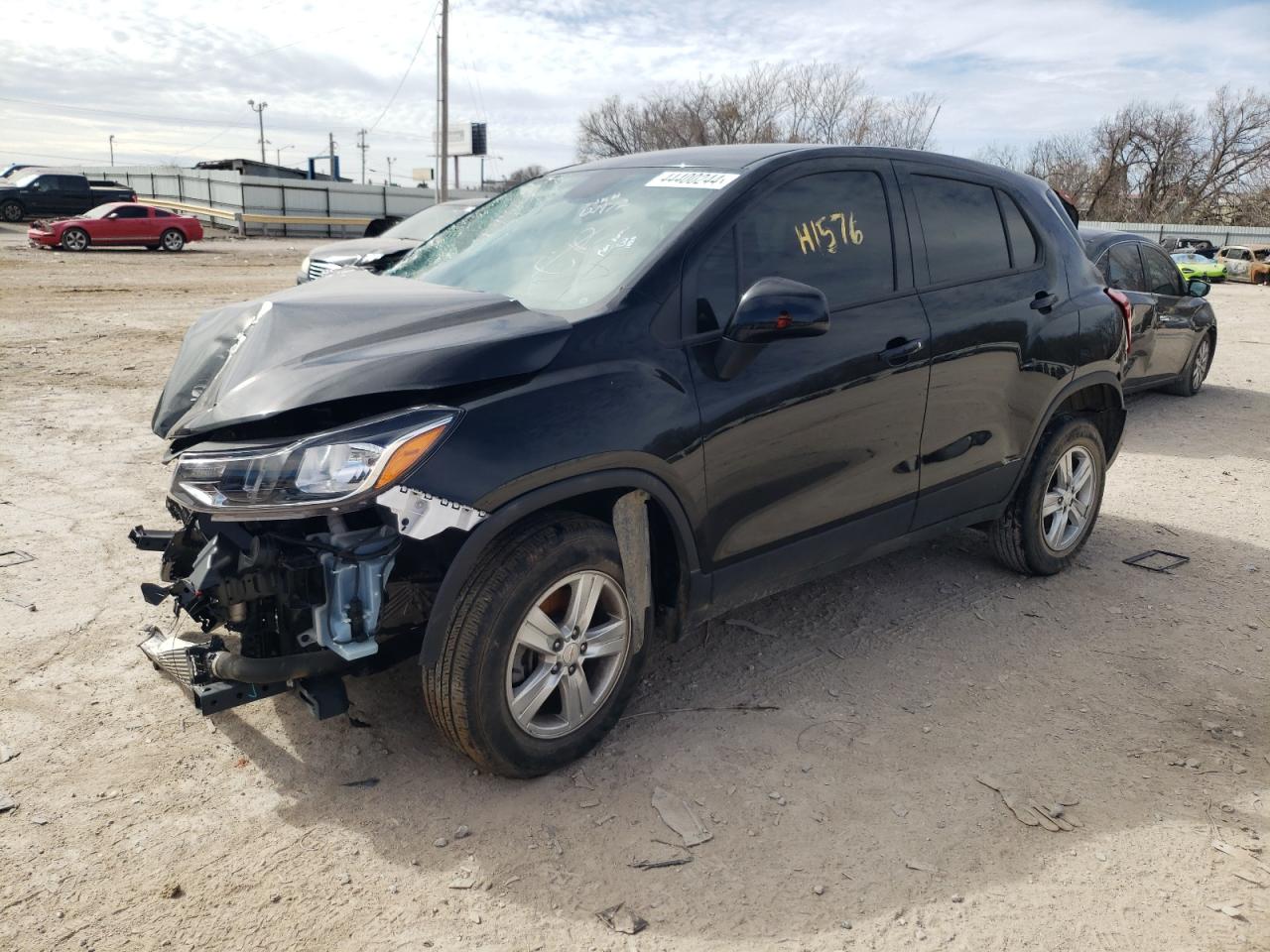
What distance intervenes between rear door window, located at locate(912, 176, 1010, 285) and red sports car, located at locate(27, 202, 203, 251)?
26811mm

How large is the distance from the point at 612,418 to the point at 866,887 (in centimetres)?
151

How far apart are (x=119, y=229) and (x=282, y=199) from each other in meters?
12.5

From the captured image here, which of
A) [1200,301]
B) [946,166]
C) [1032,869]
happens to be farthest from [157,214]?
[1032,869]

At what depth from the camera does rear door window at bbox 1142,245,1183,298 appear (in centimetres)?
997

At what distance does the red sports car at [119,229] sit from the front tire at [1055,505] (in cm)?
2695

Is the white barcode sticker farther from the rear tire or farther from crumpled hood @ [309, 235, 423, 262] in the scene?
the rear tire

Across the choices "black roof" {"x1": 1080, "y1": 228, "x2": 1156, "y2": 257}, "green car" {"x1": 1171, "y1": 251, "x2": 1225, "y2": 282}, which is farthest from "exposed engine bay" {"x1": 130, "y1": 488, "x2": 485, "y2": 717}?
"green car" {"x1": 1171, "y1": 251, "x2": 1225, "y2": 282}

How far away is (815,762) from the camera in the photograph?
3438 mm

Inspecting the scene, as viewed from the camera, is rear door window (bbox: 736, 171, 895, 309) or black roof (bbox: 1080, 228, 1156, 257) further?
black roof (bbox: 1080, 228, 1156, 257)

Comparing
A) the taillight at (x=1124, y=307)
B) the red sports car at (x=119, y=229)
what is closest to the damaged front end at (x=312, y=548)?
the taillight at (x=1124, y=307)

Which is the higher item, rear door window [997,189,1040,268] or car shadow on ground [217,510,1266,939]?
rear door window [997,189,1040,268]

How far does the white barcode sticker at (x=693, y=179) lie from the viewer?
3660 mm

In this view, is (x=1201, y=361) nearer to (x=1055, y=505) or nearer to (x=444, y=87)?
(x=1055, y=505)

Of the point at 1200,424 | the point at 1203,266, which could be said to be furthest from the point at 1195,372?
the point at 1203,266
